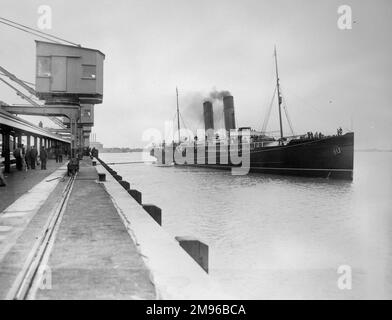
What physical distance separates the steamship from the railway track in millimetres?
34300

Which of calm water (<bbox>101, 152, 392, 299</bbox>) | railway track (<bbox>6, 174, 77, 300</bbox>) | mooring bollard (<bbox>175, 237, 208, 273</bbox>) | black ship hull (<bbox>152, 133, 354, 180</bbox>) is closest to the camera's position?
railway track (<bbox>6, 174, 77, 300</bbox>)

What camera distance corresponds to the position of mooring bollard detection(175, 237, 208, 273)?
17.8ft

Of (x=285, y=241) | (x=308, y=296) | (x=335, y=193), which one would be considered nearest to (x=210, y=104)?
(x=335, y=193)

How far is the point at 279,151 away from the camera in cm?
A: 4197

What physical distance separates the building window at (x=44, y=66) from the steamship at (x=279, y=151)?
27.5 m

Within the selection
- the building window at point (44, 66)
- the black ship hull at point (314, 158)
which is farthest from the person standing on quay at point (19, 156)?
the black ship hull at point (314, 158)

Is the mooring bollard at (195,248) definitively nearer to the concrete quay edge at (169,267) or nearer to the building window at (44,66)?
the concrete quay edge at (169,267)

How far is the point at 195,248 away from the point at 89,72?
63.3ft

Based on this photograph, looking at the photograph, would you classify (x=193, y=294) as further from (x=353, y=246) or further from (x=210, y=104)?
(x=210, y=104)

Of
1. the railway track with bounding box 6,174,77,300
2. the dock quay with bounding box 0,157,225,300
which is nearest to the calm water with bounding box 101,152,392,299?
the dock quay with bounding box 0,157,225,300

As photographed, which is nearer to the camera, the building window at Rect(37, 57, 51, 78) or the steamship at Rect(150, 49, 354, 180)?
the building window at Rect(37, 57, 51, 78)

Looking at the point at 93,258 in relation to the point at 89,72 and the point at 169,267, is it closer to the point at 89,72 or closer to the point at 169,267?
the point at 169,267

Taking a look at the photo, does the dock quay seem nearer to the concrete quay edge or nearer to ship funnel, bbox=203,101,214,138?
the concrete quay edge

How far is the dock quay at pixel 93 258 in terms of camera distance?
356 cm
